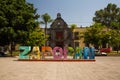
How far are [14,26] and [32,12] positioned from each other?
4677mm

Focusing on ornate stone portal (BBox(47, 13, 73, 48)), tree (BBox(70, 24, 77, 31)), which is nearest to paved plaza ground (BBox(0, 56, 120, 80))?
tree (BBox(70, 24, 77, 31))

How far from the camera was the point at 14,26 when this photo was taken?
159 ft

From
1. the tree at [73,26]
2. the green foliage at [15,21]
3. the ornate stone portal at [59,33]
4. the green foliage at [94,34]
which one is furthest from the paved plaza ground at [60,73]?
the ornate stone portal at [59,33]

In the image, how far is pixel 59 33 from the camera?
81938 mm

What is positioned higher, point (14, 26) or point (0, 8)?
point (0, 8)

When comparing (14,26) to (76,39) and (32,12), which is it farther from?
(76,39)

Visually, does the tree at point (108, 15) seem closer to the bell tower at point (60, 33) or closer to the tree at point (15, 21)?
the bell tower at point (60, 33)

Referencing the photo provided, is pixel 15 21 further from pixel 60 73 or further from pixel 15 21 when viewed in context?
pixel 60 73

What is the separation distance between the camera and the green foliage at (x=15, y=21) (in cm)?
4666

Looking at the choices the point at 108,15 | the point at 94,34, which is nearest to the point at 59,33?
the point at 94,34

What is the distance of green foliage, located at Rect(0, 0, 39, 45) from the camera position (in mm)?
46656

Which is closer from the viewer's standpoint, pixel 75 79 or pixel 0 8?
pixel 75 79

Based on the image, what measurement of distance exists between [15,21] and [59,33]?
1387 inches

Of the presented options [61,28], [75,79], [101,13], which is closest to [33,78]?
[75,79]
